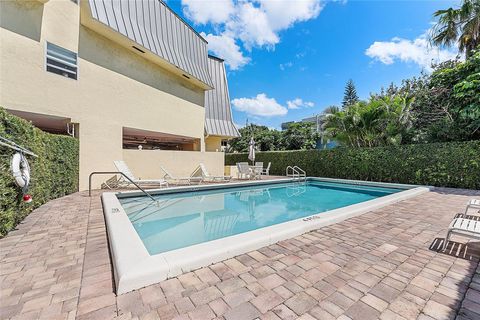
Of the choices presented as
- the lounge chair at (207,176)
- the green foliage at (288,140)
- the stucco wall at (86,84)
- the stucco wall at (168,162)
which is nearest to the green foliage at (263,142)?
Result: the green foliage at (288,140)

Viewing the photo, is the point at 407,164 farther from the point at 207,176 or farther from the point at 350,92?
the point at 350,92

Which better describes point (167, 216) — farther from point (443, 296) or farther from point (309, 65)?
point (309, 65)

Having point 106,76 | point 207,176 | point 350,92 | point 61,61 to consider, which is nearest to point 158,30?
point 106,76

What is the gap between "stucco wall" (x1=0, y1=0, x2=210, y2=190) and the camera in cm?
720

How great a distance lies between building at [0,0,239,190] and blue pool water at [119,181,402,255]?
3.78 m

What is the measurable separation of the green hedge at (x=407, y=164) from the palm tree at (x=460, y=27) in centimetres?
529

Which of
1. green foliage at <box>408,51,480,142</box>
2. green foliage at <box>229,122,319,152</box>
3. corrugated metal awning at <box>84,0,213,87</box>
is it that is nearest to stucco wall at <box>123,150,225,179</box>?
corrugated metal awning at <box>84,0,213,87</box>

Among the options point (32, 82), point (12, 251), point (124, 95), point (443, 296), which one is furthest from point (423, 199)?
point (32, 82)

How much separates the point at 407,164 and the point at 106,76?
15399 millimetres

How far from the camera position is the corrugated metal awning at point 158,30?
965 cm

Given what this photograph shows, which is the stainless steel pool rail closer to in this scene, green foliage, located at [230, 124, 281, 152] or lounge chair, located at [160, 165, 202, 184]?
lounge chair, located at [160, 165, 202, 184]

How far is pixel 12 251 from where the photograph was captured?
320 cm

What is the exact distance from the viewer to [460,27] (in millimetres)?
11266

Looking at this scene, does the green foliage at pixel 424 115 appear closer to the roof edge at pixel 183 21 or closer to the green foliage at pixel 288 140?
the roof edge at pixel 183 21
